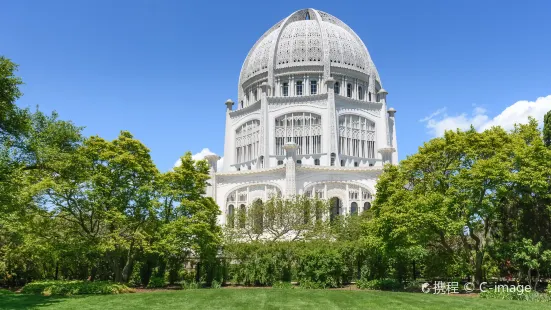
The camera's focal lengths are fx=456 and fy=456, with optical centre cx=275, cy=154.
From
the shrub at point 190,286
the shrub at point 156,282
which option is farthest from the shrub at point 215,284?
the shrub at point 156,282

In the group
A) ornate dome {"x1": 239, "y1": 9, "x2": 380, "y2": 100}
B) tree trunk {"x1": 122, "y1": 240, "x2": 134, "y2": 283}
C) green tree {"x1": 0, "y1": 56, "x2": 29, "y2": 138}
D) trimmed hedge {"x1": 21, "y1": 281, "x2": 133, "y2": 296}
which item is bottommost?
trimmed hedge {"x1": 21, "y1": 281, "x2": 133, "y2": 296}

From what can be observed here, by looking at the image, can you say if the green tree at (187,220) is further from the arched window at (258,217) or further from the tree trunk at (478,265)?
the tree trunk at (478,265)

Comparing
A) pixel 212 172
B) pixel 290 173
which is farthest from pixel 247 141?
pixel 290 173

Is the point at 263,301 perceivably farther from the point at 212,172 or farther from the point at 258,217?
the point at 212,172

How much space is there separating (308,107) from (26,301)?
184 ft

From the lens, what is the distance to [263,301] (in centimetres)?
2175

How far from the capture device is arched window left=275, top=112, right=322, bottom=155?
2864 inches

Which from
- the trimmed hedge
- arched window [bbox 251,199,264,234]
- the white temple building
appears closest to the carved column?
the white temple building

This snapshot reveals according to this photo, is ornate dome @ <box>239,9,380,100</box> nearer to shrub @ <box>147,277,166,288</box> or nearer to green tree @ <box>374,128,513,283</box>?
green tree @ <box>374,128,513,283</box>

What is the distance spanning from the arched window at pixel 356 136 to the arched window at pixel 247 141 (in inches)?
549

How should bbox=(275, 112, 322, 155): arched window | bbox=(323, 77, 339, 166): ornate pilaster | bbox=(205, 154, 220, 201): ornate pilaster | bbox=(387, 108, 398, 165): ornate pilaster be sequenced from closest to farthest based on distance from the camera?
bbox=(205, 154, 220, 201): ornate pilaster, bbox=(323, 77, 339, 166): ornate pilaster, bbox=(275, 112, 322, 155): arched window, bbox=(387, 108, 398, 165): ornate pilaster

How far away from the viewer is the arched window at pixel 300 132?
72.8 m

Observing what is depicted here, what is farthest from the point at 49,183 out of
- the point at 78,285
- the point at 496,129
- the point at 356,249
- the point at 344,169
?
the point at 344,169

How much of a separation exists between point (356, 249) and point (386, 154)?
32.6 metres
